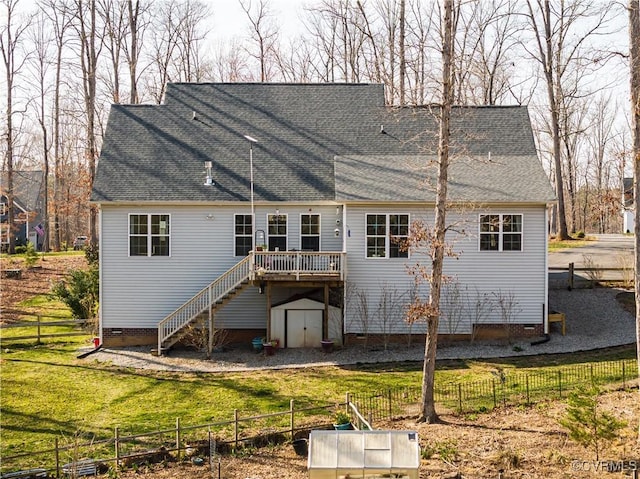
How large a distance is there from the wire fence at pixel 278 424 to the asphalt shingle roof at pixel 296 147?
7.07m

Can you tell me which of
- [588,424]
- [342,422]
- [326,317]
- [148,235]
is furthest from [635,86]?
[148,235]

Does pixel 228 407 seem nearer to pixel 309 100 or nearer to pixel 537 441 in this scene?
pixel 537 441

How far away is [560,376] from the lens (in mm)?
16891

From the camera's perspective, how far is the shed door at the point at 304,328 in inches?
914

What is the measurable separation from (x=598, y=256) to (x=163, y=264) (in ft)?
74.9

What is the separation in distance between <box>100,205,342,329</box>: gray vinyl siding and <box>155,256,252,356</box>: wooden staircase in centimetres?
117

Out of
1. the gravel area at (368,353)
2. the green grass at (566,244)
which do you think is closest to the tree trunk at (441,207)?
the gravel area at (368,353)

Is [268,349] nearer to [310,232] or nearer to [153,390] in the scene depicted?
[310,232]

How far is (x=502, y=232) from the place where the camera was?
2277 cm

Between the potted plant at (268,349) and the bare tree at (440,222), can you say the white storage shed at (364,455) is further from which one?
the potted plant at (268,349)

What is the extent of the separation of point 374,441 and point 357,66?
39.6 m

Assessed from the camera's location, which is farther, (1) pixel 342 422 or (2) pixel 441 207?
(2) pixel 441 207

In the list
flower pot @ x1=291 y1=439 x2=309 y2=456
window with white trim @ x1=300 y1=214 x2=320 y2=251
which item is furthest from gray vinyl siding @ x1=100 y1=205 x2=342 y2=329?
flower pot @ x1=291 y1=439 x2=309 y2=456

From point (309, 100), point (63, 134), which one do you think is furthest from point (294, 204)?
point (63, 134)
